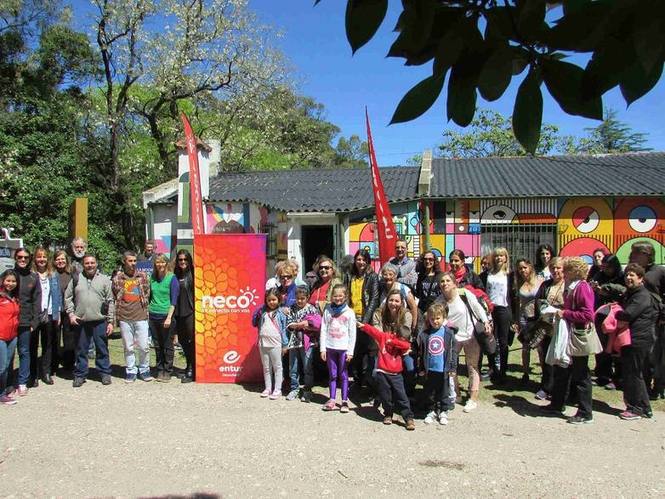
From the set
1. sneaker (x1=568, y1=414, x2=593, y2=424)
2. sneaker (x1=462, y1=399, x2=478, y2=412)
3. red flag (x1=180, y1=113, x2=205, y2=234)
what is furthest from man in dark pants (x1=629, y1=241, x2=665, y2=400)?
red flag (x1=180, y1=113, x2=205, y2=234)

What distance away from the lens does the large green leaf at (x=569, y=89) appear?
1.38 metres

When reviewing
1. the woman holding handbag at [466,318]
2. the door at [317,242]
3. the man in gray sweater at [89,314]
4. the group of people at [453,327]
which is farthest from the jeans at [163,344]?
the door at [317,242]

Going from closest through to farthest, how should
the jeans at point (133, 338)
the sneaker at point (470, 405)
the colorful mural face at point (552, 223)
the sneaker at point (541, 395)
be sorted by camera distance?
the sneaker at point (470, 405) → the sneaker at point (541, 395) → the jeans at point (133, 338) → the colorful mural face at point (552, 223)

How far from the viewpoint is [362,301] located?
6641 millimetres

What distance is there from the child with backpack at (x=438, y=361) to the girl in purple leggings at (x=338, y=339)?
2.75ft

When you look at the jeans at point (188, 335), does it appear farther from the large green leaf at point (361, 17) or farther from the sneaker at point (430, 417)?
the large green leaf at point (361, 17)

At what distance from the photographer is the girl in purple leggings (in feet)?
20.2

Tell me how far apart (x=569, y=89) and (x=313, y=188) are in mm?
16779

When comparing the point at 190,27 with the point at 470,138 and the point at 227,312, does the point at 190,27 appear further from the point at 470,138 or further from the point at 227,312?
the point at 470,138

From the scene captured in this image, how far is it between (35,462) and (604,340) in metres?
6.26

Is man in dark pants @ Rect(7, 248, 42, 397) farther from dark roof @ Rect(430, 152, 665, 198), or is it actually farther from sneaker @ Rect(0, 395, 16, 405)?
dark roof @ Rect(430, 152, 665, 198)

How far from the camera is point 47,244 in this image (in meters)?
20.2

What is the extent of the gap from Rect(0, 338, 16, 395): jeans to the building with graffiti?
9.47 metres

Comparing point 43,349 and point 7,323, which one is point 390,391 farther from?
point 43,349
